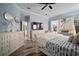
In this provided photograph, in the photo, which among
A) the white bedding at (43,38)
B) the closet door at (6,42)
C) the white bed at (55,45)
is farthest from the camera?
the white bedding at (43,38)

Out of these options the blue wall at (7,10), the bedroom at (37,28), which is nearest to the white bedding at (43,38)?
the bedroom at (37,28)

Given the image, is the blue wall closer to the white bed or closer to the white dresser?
the white dresser

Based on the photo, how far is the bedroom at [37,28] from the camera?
2469 mm

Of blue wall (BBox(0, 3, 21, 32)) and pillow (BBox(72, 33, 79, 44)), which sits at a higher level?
blue wall (BBox(0, 3, 21, 32))

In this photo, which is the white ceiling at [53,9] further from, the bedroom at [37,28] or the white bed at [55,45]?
the white bed at [55,45]

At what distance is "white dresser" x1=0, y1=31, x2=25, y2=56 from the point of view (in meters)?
2.46

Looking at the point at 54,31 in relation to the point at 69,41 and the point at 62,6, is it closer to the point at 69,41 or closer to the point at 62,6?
the point at 69,41

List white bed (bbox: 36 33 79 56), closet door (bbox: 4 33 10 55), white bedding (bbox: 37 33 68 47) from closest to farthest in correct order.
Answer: white bed (bbox: 36 33 79 56) < closet door (bbox: 4 33 10 55) < white bedding (bbox: 37 33 68 47)

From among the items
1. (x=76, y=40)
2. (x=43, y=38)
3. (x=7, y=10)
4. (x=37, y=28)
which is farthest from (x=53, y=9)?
(x=7, y=10)

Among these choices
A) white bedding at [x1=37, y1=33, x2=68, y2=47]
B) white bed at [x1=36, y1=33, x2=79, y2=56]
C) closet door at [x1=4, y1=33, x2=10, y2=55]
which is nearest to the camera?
white bed at [x1=36, y1=33, x2=79, y2=56]

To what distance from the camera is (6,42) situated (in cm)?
246

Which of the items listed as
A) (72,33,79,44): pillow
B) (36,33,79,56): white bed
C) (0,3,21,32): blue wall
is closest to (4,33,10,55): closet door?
(0,3,21,32): blue wall

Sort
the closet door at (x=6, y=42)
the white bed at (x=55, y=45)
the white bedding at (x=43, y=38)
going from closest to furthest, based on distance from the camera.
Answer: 1. the white bed at (x=55, y=45)
2. the closet door at (x=6, y=42)
3. the white bedding at (x=43, y=38)

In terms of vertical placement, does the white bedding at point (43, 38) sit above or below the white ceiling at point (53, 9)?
below
